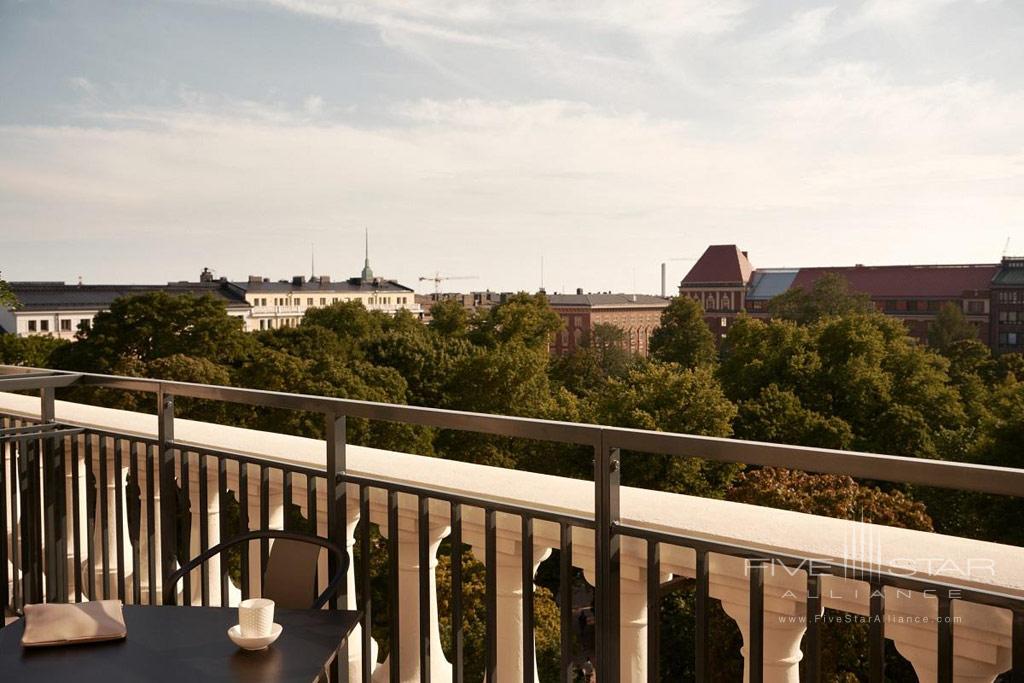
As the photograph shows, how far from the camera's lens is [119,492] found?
10.9ft

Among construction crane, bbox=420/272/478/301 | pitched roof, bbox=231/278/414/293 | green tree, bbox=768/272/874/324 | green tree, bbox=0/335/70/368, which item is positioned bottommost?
green tree, bbox=0/335/70/368

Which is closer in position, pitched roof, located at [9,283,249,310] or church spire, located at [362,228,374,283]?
pitched roof, located at [9,283,249,310]

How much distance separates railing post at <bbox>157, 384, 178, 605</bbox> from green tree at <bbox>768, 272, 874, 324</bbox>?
61.8 m

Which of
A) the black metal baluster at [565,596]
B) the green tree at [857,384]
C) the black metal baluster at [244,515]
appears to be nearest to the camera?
Answer: the black metal baluster at [565,596]

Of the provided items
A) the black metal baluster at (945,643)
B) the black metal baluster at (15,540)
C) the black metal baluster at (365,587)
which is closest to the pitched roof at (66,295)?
the black metal baluster at (15,540)

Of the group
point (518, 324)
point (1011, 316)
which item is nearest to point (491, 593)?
point (518, 324)

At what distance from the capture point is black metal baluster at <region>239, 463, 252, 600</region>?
9.28ft

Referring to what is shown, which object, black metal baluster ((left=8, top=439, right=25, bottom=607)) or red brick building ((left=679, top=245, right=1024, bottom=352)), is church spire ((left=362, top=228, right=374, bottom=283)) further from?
black metal baluster ((left=8, top=439, right=25, bottom=607))

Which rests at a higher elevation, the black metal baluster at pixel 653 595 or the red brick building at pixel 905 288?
the red brick building at pixel 905 288

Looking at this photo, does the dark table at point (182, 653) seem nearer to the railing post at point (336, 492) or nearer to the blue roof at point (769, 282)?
the railing post at point (336, 492)

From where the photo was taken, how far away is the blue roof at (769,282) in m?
108

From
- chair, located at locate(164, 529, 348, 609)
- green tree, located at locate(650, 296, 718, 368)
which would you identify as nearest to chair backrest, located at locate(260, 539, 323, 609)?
chair, located at locate(164, 529, 348, 609)

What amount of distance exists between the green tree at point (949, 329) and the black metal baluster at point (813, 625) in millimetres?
75645

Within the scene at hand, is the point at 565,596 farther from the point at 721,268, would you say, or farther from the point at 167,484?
the point at 721,268
